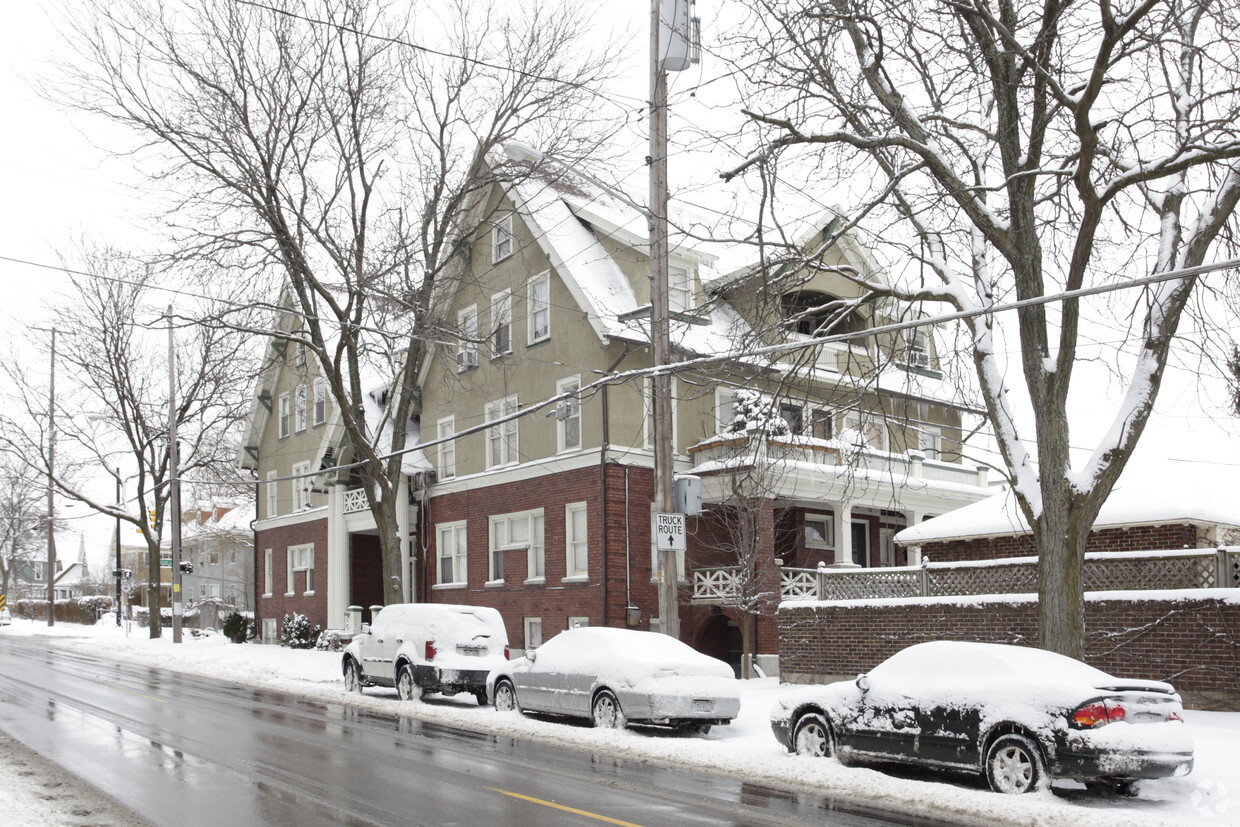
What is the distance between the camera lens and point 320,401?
130 ft

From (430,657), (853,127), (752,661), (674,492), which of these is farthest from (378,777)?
(752,661)

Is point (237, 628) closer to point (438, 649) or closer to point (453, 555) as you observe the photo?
point (453, 555)

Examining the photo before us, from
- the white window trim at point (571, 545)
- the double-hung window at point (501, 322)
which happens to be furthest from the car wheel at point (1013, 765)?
the double-hung window at point (501, 322)

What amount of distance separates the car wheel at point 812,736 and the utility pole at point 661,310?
381 centimetres

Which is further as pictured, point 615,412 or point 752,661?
point 615,412

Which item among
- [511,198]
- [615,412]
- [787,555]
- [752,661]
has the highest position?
[511,198]

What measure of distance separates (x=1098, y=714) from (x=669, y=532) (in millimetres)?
7058

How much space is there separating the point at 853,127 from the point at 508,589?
1837 centimetres

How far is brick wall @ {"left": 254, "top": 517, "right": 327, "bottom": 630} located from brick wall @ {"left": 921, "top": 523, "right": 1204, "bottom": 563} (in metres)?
22.7

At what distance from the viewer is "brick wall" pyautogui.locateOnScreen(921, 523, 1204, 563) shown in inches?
781

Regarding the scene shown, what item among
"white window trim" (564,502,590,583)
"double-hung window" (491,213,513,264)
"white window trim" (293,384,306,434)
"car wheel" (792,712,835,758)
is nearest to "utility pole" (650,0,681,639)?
"car wheel" (792,712,835,758)

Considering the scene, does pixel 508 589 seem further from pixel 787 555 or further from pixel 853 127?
pixel 853 127

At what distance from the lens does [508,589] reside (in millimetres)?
29547

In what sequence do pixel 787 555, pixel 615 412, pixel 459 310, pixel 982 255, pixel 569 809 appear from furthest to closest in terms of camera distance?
pixel 459 310
pixel 787 555
pixel 615 412
pixel 982 255
pixel 569 809
